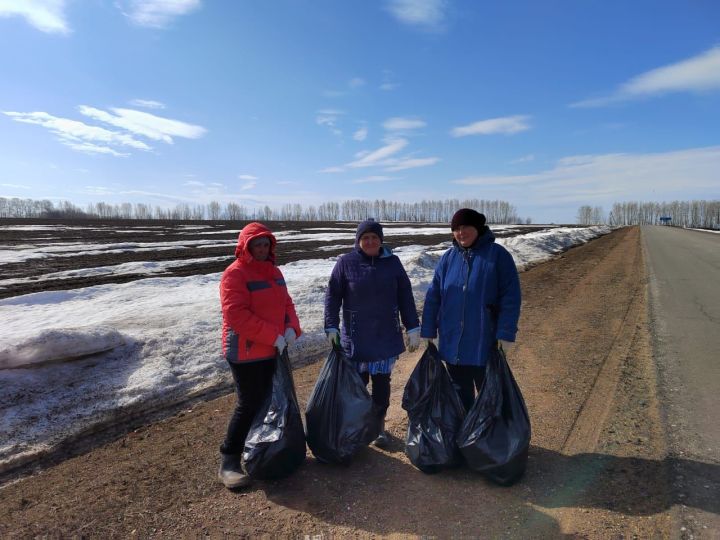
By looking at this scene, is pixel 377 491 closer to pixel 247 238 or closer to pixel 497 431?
pixel 497 431

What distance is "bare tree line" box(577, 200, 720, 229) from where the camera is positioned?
14700 centimetres

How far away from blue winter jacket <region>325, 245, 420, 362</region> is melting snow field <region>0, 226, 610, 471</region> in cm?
227

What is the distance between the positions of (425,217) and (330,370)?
166 m

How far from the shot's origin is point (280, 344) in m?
2.99

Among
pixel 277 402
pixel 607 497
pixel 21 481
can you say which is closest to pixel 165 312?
→ pixel 21 481

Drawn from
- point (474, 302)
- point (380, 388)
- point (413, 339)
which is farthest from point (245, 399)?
point (474, 302)

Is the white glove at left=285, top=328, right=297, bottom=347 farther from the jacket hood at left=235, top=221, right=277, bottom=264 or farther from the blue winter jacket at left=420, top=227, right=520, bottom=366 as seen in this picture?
the blue winter jacket at left=420, top=227, right=520, bottom=366

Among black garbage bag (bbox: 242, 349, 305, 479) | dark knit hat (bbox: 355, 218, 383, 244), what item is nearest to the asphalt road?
black garbage bag (bbox: 242, 349, 305, 479)

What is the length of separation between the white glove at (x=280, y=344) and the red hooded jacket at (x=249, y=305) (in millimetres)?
33

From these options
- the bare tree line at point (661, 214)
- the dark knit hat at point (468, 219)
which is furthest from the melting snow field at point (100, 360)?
the bare tree line at point (661, 214)

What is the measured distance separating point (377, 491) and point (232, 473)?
3.28 ft

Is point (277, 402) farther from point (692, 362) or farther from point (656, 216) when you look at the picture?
point (656, 216)

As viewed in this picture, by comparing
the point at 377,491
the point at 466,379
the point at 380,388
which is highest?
the point at 466,379

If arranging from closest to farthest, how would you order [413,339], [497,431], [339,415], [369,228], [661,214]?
[497,431] < [339,415] < [369,228] < [413,339] < [661,214]
